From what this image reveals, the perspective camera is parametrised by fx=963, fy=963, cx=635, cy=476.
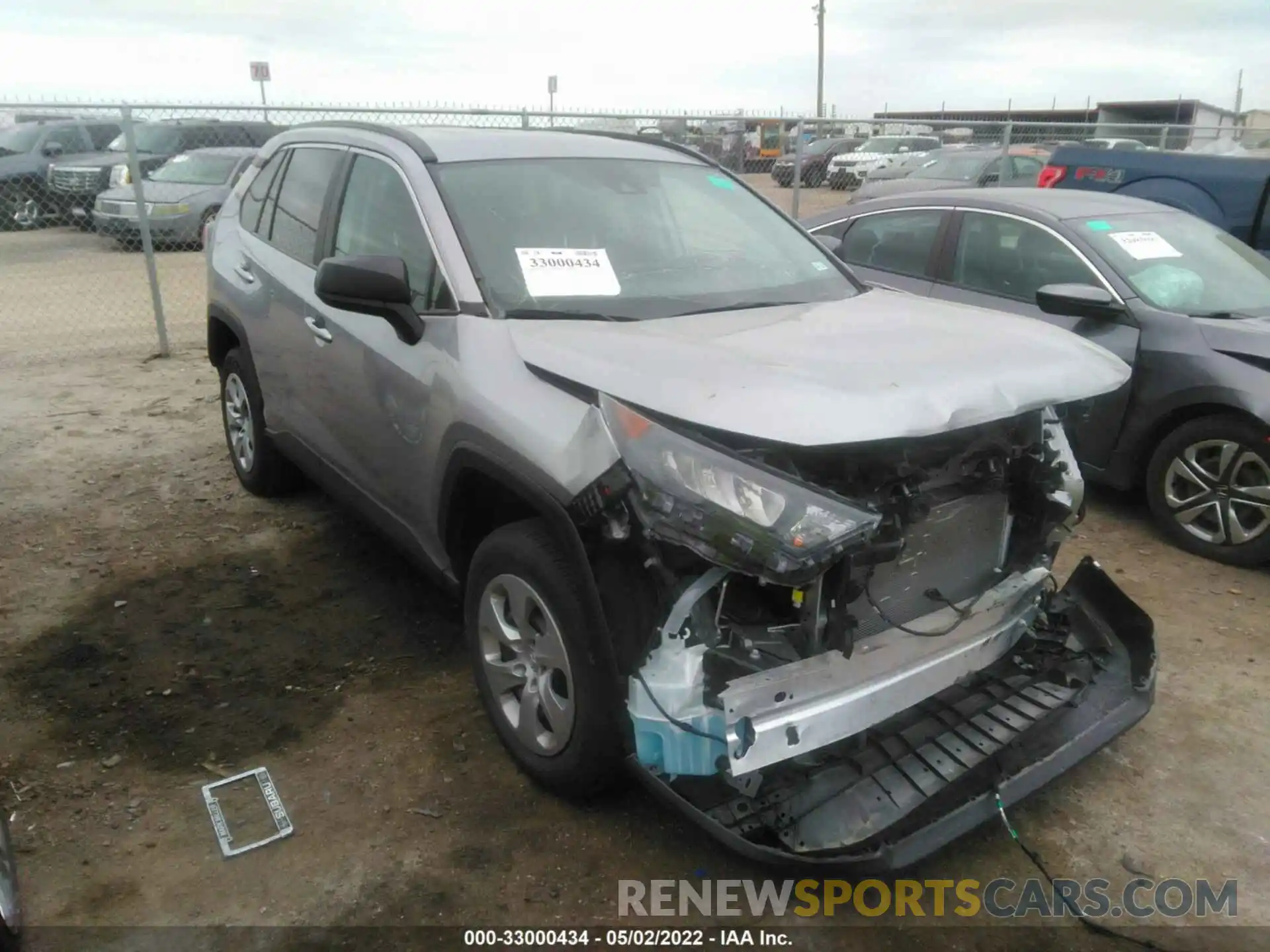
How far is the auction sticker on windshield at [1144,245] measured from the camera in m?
5.01

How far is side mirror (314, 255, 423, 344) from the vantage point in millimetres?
2881

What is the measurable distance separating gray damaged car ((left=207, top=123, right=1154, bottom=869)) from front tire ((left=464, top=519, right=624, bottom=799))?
11 millimetres

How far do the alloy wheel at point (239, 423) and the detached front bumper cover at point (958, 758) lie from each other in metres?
3.41

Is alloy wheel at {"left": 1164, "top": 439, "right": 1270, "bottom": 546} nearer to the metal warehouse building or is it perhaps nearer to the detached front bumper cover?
the detached front bumper cover

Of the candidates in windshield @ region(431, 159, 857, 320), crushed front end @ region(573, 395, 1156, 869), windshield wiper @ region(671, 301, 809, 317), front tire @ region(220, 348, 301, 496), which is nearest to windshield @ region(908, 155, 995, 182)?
windshield @ region(431, 159, 857, 320)

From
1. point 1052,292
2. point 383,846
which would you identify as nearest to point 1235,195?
point 1052,292

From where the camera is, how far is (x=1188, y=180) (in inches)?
294

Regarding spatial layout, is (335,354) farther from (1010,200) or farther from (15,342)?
(15,342)

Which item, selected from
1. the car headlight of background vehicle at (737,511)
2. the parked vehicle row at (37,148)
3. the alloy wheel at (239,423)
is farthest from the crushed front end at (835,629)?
the parked vehicle row at (37,148)

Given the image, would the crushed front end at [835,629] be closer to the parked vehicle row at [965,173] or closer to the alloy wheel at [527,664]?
the alloy wheel at [527,664]

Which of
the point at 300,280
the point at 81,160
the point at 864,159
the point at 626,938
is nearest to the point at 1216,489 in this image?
the point at 626,938

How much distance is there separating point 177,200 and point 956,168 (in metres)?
10.5

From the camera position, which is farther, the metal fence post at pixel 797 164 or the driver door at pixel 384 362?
the metal fence post at pixel 797 164

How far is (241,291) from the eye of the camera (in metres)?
4.59
